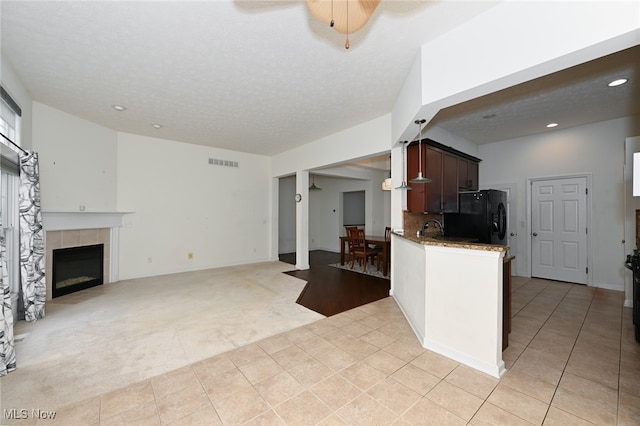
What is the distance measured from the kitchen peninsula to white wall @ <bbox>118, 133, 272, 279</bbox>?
4.63m

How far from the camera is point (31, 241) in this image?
115 inches

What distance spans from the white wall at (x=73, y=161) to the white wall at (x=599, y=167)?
7.92 metres

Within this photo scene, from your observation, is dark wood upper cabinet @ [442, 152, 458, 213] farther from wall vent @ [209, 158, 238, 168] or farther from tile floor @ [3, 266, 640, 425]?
wall vent @ [209, 158, 238, 168]

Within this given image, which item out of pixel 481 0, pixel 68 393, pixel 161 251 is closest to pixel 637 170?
pixel 481 0

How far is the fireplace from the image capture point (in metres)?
3.90

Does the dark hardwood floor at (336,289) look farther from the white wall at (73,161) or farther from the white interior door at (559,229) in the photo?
the white wall at (73,161)

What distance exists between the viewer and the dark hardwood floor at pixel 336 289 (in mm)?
3545

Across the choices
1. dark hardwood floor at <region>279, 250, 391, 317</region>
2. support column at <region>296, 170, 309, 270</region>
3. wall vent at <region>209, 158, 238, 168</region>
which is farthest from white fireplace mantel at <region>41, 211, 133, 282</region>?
support column at <region>296, 170, 309, 270</region>

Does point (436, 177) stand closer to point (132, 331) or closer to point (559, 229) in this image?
point (559, 229)

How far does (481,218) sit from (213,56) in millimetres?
4519

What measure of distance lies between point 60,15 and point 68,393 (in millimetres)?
2833

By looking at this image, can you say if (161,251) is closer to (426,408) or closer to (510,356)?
(426,408)

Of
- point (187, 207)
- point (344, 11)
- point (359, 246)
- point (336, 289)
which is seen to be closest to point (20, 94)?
point (187, 207)

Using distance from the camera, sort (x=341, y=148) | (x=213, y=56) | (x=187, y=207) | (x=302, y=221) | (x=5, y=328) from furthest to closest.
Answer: (x=302, y=221)
(x=187, y=207)
(x=341, y=148)
(x=213, y=56)
(x=5, y=328)
